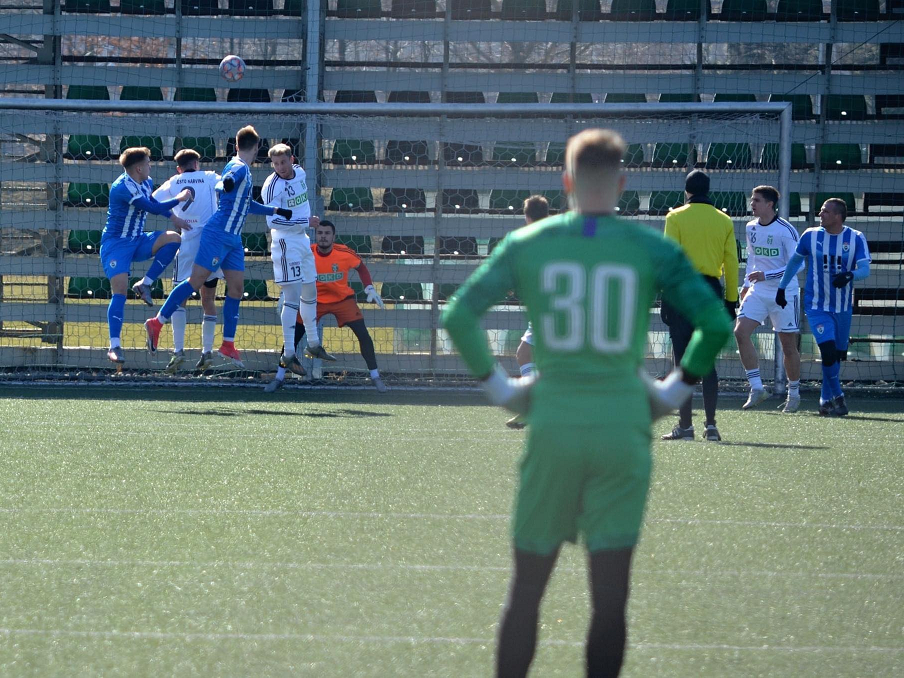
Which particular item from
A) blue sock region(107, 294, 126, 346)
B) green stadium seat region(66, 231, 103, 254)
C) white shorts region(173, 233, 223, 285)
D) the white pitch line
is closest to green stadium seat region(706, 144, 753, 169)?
white shorts region(173, 233, 223, 285)

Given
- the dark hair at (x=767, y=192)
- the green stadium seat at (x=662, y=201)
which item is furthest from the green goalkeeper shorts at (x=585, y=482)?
the green stadium seat at (x=662, y=201)

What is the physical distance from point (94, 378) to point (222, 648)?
398 inches

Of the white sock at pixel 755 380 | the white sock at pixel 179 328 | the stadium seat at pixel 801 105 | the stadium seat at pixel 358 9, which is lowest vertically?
the white sock at pixel 755 380

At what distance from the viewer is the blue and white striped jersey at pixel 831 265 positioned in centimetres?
1141

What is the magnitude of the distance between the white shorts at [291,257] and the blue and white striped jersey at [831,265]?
188 inches

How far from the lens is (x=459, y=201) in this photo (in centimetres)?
1462

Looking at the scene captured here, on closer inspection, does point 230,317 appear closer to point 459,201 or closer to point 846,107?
point 459,201

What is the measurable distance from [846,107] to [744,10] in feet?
5.86

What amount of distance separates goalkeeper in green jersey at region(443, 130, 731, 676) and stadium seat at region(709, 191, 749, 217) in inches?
465

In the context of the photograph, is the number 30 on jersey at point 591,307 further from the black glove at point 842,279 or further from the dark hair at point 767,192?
the black glove at point 842,279

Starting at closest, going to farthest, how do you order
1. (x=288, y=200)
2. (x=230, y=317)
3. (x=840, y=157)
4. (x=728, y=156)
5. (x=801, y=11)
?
(x=288, y=200), (x=230, y=317), (x=728, y=156), (x=840, y=157), (x=801, y=11)

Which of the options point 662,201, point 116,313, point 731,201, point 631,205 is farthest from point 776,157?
point 116,313

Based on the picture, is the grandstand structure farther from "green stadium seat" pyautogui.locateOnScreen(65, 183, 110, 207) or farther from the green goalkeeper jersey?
the green goalkeeper jersey

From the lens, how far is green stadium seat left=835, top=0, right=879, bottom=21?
1521cm
